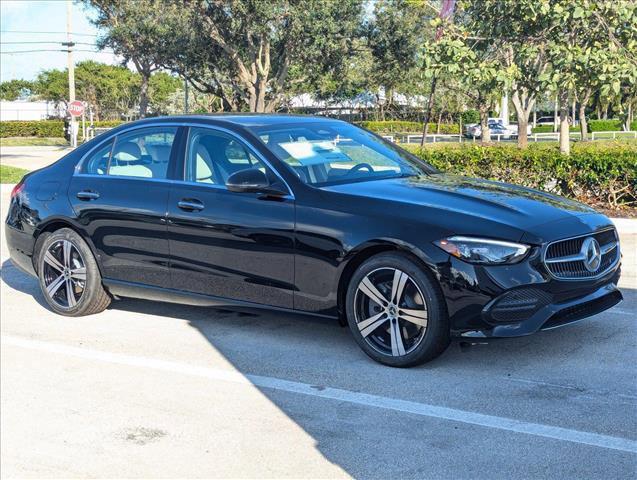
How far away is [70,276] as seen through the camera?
7.13 m

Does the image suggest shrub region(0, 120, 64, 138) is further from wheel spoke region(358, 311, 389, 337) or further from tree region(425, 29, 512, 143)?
wheel spoke region(358, 311, 389, 337)

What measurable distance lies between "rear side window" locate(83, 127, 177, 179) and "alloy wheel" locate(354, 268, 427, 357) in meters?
2.03

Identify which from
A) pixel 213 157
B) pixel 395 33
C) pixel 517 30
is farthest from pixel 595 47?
pixel 395 33

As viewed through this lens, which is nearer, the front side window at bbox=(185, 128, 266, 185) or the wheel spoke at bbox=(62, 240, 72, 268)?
the front side window at bbox=(185, 128, 266, 185)

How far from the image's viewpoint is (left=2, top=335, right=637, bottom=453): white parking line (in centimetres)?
432

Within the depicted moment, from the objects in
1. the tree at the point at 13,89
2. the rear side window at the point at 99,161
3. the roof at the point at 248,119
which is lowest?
the rear side window at the point at 99,161

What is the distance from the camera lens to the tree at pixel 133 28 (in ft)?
123

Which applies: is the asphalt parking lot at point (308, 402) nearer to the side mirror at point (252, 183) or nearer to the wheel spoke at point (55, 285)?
the wheel spoke at point (55, 285)

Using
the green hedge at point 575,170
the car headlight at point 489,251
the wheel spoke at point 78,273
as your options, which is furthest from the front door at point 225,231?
the green hedge at point 575,170

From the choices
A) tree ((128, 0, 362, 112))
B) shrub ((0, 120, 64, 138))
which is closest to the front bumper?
tree ((128, 0, 362, 112))

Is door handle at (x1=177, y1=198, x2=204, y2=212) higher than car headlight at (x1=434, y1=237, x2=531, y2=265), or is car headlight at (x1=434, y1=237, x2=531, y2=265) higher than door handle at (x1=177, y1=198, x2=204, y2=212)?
door handle at (x1=177, y1=198, x2=204, y2=212)

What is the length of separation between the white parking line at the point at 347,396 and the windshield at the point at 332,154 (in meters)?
1.45

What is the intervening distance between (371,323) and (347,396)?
0.68 metres

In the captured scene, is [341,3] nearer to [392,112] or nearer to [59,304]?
[59,304]
